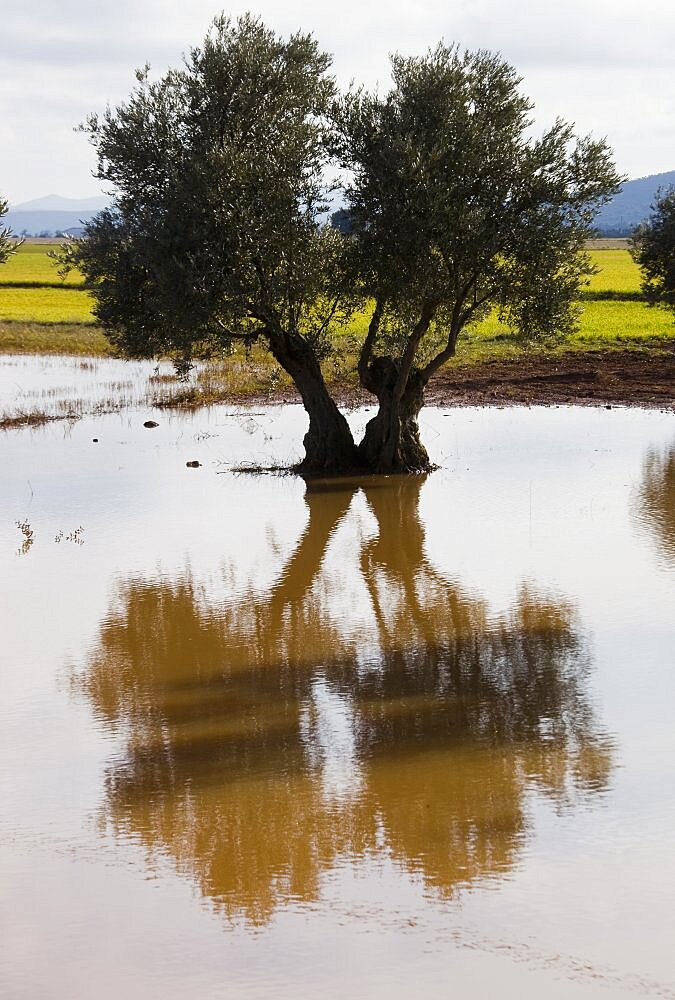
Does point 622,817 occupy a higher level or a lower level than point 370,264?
lower

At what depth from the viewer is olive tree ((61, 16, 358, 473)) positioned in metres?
25.7

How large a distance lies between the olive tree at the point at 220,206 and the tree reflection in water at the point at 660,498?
8177 mm

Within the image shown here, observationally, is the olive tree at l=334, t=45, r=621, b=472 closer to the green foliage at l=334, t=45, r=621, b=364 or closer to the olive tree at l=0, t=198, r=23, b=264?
the green foliage at l=334, t=45, r=621, b=364

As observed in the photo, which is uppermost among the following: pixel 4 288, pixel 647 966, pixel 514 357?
pixel 4 288

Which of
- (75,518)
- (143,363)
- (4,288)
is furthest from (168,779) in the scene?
(4,288)

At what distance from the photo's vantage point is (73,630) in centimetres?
1659

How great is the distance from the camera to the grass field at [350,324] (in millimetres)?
50812

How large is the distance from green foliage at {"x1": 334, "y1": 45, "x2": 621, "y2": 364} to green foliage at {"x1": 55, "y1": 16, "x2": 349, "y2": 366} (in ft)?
3.71

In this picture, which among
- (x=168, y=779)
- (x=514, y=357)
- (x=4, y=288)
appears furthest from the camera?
(x=4, y=288)

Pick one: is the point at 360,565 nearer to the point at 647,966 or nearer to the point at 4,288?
the point at 647,966

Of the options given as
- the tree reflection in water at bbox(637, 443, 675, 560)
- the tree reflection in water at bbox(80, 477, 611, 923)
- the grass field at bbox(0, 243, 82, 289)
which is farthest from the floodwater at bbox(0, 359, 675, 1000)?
the grass field at bbox(0, 243, 82, 289)

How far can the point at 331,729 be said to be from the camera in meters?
12.5

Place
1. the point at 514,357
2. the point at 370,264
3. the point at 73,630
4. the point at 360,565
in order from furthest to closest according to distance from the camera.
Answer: the point at 514,357 < the point at 370,264 < the point at 360,565 < the point at 73,630

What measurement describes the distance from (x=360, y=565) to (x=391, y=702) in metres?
7.35
